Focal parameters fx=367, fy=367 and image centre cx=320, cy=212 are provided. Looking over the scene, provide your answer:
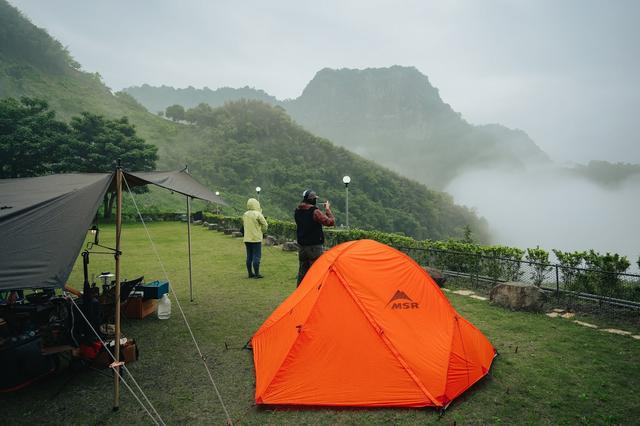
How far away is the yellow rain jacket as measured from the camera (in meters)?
9.02

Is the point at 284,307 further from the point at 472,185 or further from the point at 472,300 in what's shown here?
the point at 472,185

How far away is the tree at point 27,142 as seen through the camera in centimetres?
2712

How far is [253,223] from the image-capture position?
29.6ft

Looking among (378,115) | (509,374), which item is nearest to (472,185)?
(378,115)

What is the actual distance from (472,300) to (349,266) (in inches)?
178

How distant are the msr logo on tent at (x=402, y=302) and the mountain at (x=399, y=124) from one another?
123 meters

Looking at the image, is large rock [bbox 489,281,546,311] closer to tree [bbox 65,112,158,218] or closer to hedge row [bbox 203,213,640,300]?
hedge row [bbox 203,213,640,300]

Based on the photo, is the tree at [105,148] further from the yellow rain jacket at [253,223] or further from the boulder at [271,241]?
the yellow rain jacket at [253,223]

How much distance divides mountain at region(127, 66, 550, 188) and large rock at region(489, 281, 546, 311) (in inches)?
4732

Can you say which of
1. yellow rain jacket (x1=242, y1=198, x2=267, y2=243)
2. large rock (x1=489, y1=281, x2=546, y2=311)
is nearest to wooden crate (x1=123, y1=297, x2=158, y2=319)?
yellow rain jacket (x1=242, y1=198, x2=267, y2=243)

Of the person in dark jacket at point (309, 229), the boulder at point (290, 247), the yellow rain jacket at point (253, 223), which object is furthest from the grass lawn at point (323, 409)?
Result: the boulder at point (290, 247)

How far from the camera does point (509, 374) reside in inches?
176

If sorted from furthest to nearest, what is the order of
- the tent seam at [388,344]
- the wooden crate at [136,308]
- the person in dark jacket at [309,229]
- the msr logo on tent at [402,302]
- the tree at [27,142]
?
the tree at [27,142]
the person in dark jacket at [309,229]
the wooden crate at [136,308]
the msr logo on tent at [402,302]
the tent seam at [388,344]

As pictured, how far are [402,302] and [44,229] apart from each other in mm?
3790
